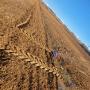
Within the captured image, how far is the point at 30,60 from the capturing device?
5.90 meters

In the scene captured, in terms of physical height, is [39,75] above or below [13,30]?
below

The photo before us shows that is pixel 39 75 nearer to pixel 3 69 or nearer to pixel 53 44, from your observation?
pixel 3 69

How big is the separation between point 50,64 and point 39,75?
99 cm

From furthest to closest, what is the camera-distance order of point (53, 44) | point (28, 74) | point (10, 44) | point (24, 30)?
point (53, 44) < point (24, 30) < point (10, 44) < point (28, 74)

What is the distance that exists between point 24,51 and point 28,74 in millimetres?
876

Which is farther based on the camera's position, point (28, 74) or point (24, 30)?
point (24, 30)

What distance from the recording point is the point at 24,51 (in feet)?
19.8

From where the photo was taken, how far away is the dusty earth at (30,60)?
16.8 feet

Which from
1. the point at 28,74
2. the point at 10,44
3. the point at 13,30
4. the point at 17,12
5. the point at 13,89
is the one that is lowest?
the point at 13,89

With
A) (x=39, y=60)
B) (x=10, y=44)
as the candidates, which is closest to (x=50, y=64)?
(x=39, y=60)

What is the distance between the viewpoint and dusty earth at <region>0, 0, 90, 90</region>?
5.12m

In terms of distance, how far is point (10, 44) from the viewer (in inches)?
232

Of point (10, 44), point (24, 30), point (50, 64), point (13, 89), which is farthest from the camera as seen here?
point (24, 30)

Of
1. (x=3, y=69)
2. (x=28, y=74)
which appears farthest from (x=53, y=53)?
(x=3, y=69)
